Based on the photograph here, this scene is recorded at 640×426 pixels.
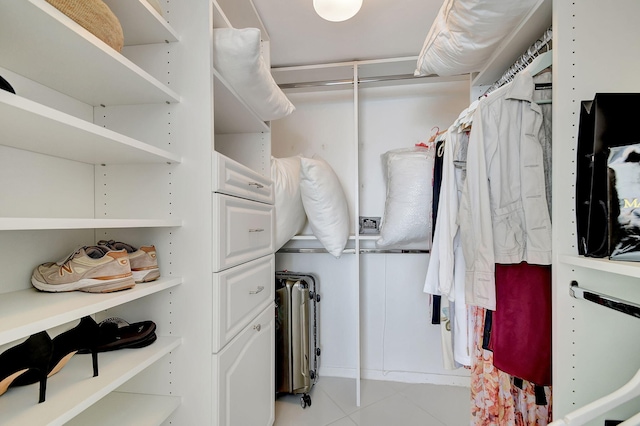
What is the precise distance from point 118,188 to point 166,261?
305mm

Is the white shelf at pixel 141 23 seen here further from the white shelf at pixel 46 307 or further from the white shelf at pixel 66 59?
the white shelf at pixel 46 307

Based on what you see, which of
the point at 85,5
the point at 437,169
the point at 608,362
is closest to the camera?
the point at 85,5

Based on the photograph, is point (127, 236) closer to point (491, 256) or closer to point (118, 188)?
point (118, 188)

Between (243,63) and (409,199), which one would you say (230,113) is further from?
(409,199)

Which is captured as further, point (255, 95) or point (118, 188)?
point (255, 95)

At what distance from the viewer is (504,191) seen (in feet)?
3.18

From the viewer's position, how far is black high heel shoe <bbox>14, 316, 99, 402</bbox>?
0.72 metres

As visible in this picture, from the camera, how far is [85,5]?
65cm

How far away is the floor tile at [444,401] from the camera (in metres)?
1.66

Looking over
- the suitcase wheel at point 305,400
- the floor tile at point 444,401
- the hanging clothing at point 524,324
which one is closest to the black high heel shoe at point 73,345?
the hanging clothing at point 524,324

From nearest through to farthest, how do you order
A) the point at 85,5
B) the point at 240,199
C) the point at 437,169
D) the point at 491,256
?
the point at 85,5 < the point at 491,256 < the point at 240,199 < the point at 437,169

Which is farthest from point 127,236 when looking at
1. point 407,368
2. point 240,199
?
point 407,368

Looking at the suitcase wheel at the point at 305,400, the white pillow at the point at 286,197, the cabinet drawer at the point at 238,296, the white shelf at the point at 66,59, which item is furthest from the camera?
the suitcase wheel at the point at 305,400

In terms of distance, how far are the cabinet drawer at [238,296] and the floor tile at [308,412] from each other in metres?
0.75
